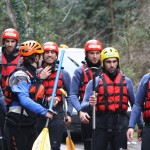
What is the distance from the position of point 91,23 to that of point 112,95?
19.3 metres

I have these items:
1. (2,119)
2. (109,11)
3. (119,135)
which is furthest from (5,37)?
(109,11)

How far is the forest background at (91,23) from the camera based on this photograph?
752 inches

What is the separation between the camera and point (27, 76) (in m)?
6.52

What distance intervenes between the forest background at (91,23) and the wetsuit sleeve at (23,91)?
35.4 feet

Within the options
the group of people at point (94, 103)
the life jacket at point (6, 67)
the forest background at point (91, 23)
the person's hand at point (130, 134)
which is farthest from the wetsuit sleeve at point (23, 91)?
the forest background at point (91, 23)

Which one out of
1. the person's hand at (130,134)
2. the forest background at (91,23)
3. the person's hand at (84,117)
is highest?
the forest background at (91,23)

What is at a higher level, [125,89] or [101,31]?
[101,31]

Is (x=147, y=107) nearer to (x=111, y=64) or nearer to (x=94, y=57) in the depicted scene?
(x=111, y=64)

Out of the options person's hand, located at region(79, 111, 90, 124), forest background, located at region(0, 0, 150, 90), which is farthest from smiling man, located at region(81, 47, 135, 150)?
forest background, located at region(0, 0, 150, 90)

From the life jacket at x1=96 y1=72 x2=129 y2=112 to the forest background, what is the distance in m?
10.1

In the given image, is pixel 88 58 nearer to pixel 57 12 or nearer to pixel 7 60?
pixel 7 60

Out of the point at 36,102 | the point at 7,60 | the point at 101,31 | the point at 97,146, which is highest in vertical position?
the point at 101,31

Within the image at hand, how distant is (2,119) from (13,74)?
198 centimetres

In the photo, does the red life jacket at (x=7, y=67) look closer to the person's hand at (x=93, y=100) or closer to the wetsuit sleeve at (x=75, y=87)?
the wetsuit sleeve at (x=75, y=87)
